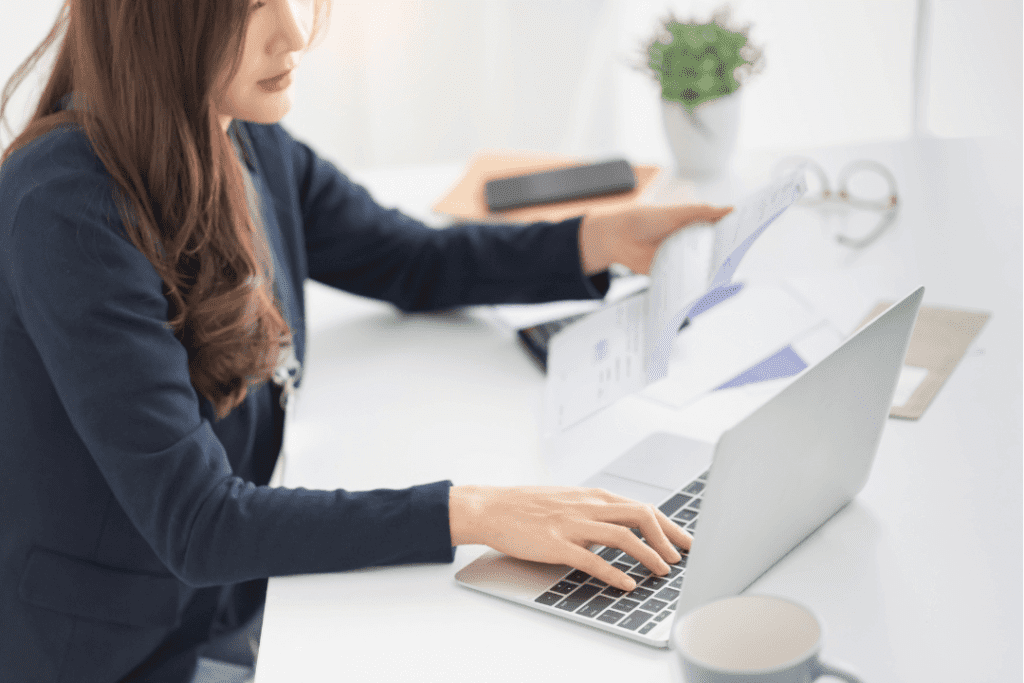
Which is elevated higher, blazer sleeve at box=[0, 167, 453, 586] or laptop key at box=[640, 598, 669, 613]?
blazer sleeve at box=[0, 167, 453, 586]

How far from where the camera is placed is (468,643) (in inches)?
24.4

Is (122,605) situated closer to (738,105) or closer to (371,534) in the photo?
(371,534)

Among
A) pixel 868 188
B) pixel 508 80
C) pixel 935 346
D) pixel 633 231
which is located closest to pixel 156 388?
pixel 633 231

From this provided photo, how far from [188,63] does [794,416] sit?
506 millimetres

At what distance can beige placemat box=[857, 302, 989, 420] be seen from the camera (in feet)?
2.83

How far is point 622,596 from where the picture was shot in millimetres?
644

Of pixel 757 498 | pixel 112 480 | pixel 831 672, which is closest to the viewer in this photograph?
pixel 831 672

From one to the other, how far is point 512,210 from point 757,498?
2.64 feet

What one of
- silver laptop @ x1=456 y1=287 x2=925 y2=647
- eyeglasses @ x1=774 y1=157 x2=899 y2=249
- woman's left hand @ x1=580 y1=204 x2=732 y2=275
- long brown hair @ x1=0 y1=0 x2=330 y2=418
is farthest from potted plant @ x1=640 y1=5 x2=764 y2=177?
silver laptop @ x1=456 y1=287 x2=925 y2=647

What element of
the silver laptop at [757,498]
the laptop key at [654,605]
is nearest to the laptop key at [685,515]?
the silver laptop at [757,498]

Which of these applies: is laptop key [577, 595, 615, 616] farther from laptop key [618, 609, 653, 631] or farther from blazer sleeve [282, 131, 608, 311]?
blazer sleeve [282, 131, 608, 311]

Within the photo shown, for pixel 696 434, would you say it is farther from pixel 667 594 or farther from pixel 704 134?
pixel 704 134

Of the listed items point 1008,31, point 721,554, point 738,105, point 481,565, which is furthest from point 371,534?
point 1008,31

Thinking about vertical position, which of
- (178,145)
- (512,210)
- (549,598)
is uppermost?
(178,145)
